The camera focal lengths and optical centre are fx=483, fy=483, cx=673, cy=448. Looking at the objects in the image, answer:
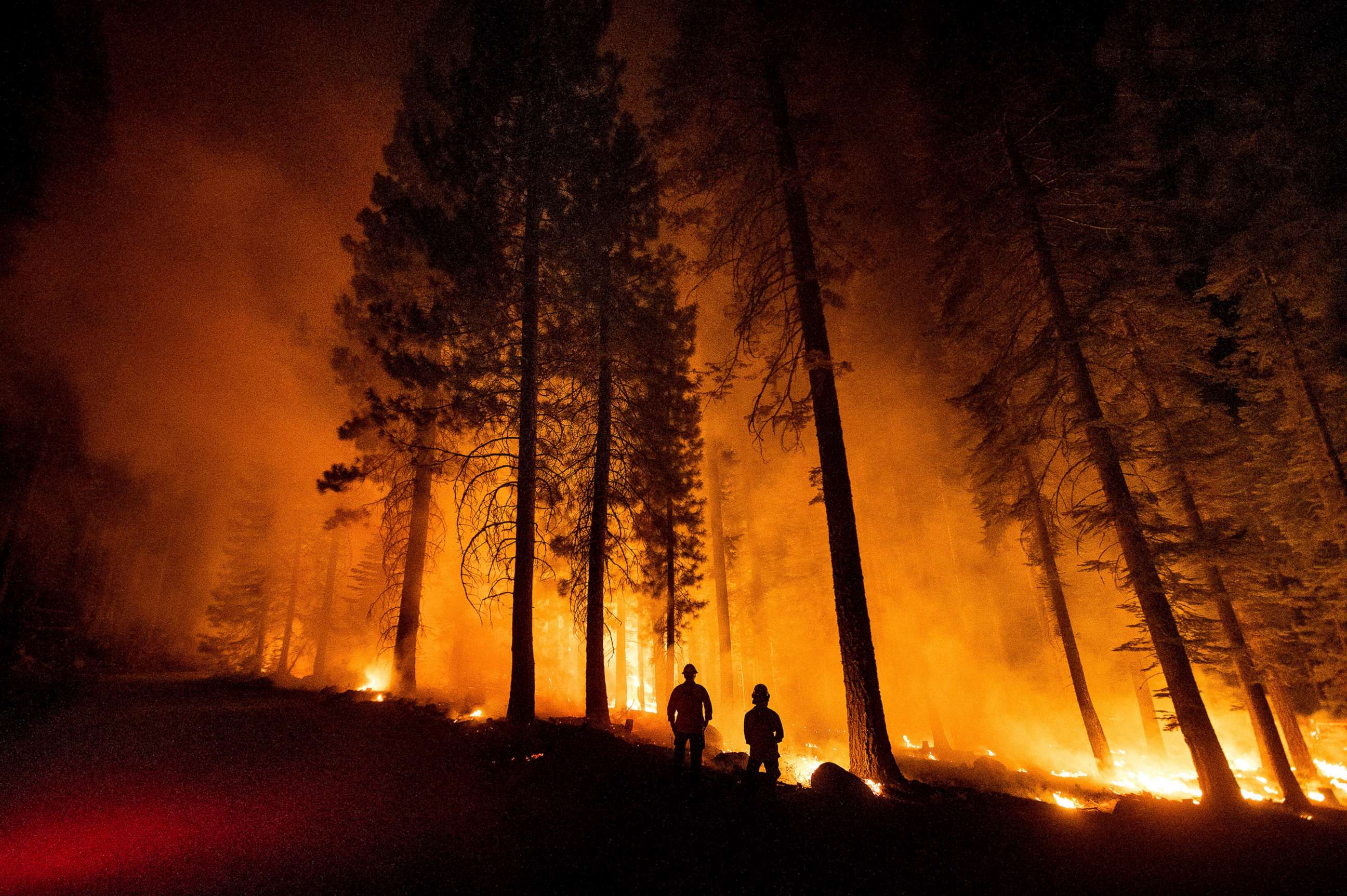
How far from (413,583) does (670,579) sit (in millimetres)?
8380

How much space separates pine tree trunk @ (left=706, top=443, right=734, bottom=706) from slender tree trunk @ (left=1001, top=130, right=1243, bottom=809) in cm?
1648

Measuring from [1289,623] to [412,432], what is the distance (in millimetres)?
26274

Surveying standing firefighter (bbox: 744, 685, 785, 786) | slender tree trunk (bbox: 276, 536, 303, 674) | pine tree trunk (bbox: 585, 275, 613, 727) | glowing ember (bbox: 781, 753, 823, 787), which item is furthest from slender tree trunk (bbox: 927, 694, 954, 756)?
slender tree trunk (bbox: 276, 536, 303, 674)

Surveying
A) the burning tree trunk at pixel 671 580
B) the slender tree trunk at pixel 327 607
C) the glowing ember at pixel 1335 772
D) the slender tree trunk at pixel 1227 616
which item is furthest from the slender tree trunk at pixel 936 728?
the slender tree trunk at pixel 327 607

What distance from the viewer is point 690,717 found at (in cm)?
704

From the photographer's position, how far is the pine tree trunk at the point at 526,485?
31.3 ft

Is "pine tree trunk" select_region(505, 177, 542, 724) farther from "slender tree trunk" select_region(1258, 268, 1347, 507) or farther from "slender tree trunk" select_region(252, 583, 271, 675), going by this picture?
"slender tree trunk" select_region(252, 583, 271, 675)

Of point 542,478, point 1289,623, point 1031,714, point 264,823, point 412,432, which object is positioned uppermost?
point 412,432

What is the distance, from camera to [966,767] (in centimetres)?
1402

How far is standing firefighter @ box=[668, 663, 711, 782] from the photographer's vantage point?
676 centimetres

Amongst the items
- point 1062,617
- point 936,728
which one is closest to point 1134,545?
point 1062,617

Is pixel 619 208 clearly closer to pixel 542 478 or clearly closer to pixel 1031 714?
pixel 542 478

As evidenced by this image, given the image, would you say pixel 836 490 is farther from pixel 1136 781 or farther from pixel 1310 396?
pixel 1310 396

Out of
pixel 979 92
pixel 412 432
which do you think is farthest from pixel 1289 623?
pixel 412 432
